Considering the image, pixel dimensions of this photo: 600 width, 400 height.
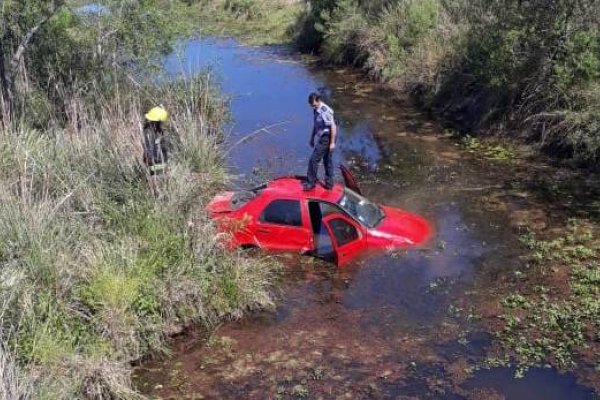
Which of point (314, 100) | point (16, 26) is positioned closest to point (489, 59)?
point (314, 100)

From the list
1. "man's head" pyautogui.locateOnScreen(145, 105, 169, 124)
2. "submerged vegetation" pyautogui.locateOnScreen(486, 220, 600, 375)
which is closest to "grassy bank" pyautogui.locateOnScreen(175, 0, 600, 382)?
"submerged vegetation" pyautogui.locateOnScreen(486, 220, 600, 375)

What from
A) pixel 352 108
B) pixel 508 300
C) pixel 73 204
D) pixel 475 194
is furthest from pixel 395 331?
pixel 352 108

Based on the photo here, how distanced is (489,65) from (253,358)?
13.1 meters

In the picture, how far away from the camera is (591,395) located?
8516mm

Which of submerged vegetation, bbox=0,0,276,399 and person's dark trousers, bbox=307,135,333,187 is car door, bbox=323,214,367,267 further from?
submerged vegetation, bbox=0,0,276,399

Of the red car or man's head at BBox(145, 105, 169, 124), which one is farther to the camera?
the red car

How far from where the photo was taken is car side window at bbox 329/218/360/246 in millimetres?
11367

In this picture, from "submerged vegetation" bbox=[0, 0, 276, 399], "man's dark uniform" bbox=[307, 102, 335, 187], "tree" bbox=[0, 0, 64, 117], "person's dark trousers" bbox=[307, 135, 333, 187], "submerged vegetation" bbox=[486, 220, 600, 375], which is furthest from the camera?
"tree" bbox=[0, 0, 64, 117]

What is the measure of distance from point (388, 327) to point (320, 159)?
3612mm

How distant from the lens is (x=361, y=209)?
467 inches

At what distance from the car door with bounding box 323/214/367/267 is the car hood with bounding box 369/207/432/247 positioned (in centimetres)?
25

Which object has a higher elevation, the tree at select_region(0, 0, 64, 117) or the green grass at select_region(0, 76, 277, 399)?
the tree at select_region(0, 0, 64, 117)

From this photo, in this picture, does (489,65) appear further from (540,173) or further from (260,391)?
(260,391)

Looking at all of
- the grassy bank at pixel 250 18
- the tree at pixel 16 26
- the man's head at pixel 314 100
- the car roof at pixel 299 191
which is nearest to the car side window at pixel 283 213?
the car roof at pixel 299 191
